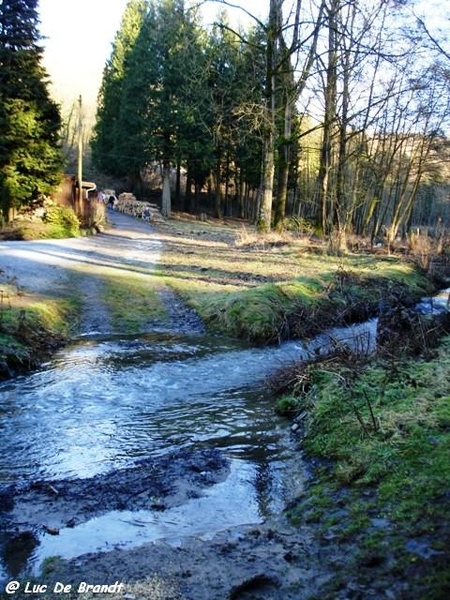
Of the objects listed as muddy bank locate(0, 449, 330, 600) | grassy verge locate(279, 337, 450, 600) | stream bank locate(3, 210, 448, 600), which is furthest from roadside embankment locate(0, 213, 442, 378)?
stream bank locate(3, 210, 448, 600)

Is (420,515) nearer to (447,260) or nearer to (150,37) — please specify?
(447,260)

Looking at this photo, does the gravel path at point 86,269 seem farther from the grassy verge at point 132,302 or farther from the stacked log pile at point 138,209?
the stacked log pile at point 138,209

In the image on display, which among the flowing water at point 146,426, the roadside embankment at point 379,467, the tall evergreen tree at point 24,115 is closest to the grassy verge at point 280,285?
the flowing water at point 146,426

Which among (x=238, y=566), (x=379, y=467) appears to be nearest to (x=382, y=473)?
(x=379, y=467)

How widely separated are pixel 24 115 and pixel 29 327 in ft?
55.7

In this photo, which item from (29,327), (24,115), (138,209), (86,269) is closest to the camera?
(29,327)

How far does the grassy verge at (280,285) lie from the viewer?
9.04 meters

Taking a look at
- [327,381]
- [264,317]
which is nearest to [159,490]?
[327,381]

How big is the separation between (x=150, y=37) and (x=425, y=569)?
40250 mm

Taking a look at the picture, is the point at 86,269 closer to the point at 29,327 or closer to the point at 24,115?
the point at 29,327

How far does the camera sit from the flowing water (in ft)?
11.0

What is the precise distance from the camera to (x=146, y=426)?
5.02 m

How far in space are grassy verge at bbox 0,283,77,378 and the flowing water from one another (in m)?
0.29

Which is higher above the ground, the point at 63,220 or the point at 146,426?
the point at 63,220
